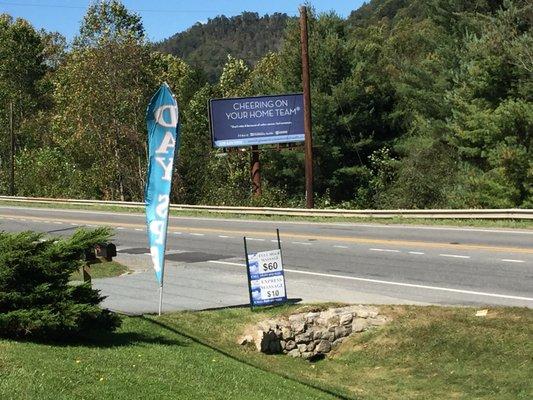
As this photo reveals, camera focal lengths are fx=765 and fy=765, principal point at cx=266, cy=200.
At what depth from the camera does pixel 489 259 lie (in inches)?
704

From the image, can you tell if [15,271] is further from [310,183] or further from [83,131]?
[83,131]

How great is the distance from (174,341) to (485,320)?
4913 mm

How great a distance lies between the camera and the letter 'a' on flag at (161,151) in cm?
1231

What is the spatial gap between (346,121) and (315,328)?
34.4m

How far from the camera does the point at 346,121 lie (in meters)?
46.7

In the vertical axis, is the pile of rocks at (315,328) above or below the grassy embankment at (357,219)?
below

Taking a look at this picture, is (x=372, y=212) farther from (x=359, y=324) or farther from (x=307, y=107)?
(x=359, y=324)

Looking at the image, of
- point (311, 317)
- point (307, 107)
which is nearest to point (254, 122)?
point (307, 107)

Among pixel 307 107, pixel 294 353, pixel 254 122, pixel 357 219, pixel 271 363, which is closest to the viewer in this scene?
pixel 271 363

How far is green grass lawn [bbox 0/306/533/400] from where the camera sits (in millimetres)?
7621

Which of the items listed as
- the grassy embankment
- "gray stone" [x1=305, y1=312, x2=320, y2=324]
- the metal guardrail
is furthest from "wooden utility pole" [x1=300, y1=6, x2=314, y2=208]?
"gray stone" [x1=305, y1=312, x2=320, y2=324]

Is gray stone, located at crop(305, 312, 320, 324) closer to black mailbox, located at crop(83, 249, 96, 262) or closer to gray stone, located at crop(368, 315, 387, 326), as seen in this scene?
gray stone, located at crop(368, 315, 387, 326)

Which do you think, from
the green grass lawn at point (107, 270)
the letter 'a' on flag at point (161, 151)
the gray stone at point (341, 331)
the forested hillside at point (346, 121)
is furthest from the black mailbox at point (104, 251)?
the forested hillside at point (346, 121)

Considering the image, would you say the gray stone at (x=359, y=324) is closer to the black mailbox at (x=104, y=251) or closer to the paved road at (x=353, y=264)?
the paved road at (x=353, y=264)
